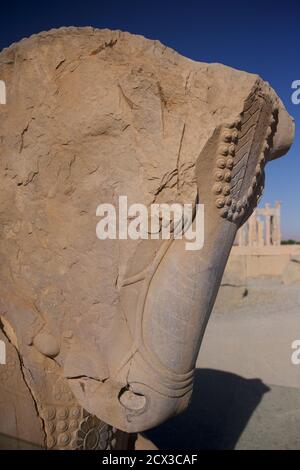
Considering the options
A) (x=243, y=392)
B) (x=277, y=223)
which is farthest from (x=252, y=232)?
(x=243, y=392)

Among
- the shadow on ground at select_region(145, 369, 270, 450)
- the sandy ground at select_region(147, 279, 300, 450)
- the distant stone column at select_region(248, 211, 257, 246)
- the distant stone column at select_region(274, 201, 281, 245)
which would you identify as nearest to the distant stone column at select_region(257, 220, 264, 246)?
the distant stone column at select_region(274, 201, 281, 245)

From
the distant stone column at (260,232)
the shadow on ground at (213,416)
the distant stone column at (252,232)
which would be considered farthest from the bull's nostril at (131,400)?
the distant stone column at (260,232)

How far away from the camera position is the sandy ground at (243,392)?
321 centimetres

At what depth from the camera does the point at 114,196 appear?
1.66 meters

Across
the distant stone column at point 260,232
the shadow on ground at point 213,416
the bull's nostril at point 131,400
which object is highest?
the distant stone column at point 260,232

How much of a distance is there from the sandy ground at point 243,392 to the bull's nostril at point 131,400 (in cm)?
159

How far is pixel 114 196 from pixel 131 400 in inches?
37.1

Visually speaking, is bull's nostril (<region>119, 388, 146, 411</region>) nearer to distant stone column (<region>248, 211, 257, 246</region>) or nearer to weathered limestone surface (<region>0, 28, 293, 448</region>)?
weathered limestone surface (<region>0, 28, 293, 448</region>)

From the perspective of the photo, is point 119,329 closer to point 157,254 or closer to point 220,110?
point 157,254

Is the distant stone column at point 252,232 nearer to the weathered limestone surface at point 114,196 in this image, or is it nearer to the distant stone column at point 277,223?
the distant stone column at point 277,223

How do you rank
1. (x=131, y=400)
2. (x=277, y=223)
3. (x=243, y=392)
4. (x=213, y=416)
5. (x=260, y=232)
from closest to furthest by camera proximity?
(x=131, y=400) → (x=213, y=416) → (x=243, y=392) → (x=260, y=232) → (x=277, y=223)

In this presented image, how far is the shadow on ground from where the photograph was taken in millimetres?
3183

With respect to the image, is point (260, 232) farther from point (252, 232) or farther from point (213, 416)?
point (213, 416)

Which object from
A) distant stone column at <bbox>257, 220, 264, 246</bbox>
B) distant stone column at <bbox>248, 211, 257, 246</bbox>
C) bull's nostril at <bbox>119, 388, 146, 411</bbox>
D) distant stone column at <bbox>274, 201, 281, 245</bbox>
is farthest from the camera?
distant stone column at <bbox>274, 201, 281, 245</bbox>
